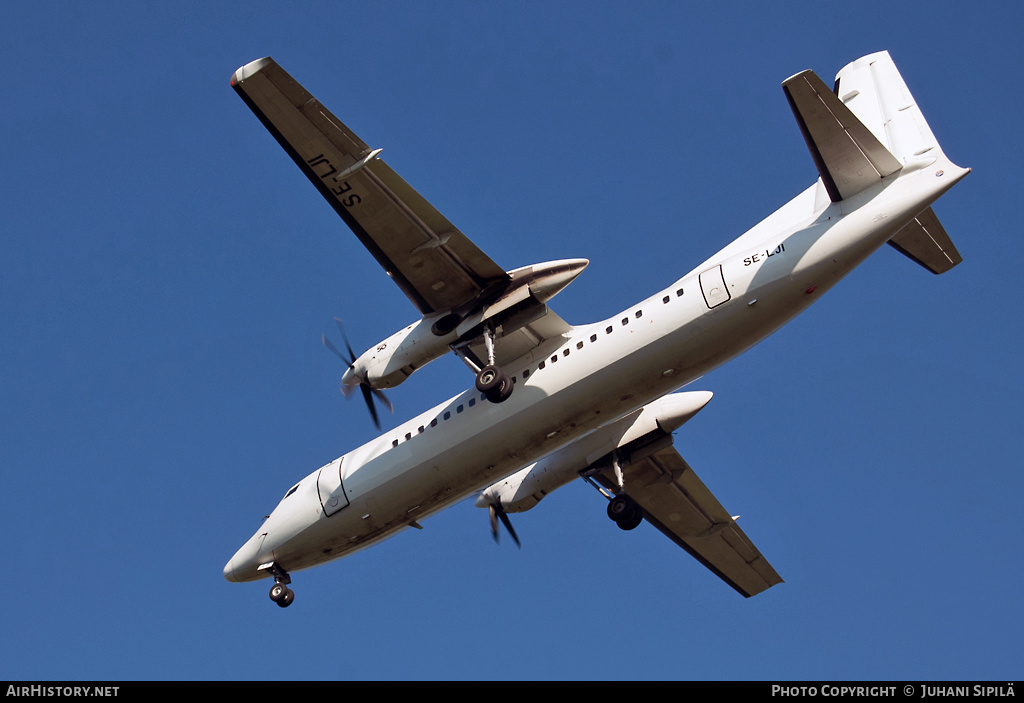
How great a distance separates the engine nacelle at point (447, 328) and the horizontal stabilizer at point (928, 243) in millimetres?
6249

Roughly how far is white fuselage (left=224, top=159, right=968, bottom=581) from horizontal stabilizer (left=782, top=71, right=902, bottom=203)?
0.26m

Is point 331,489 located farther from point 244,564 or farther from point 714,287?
point 714,287

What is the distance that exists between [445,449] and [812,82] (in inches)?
386

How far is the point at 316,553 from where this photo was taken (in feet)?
79.2

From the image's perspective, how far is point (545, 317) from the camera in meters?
21.5

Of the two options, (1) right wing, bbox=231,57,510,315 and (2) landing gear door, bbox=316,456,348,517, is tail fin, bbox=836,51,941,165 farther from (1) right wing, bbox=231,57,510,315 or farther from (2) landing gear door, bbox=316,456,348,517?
(2) landing gear door, bbox=316,456,348,517

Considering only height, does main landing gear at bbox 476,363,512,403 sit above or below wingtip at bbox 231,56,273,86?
below

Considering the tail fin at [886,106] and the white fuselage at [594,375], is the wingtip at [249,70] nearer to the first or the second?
the white fuselage at [594,375]

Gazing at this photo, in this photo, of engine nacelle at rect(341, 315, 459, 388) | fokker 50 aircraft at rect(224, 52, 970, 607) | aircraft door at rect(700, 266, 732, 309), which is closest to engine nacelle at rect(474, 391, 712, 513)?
fokker 50 aircraft at rect(224, 52, 970, 607)

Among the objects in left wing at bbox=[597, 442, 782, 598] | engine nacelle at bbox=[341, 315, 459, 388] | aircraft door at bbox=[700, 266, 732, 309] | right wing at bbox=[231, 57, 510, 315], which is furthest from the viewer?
left wing at bbox=[597, 442, 782, 598]

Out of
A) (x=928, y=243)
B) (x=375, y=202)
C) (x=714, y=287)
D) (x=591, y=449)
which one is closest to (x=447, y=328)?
(x=375, y=202)

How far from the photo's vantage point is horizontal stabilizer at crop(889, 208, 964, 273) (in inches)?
830
